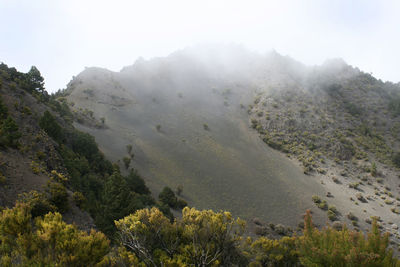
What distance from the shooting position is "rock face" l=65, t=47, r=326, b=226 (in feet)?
111

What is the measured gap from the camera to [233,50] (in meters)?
90.2

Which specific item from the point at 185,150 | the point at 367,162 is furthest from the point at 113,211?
the point at 367,162

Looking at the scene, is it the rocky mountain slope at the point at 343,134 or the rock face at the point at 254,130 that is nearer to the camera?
the rock face at the point at 254,130

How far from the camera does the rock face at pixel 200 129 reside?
111 ft

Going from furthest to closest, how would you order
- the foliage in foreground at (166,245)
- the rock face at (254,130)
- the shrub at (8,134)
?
Answer: the rock face at (254,130)
the shrub at (8,134)
the foliage in foreground at (166,245)

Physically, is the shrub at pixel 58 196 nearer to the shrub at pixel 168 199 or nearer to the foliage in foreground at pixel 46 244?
the foliage in foreground at pixel 46 244

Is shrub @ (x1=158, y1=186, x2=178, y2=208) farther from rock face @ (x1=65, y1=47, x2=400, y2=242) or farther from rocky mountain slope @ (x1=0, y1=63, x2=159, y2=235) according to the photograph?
rock face @ (x1=65, y1=47, x2=400, y2=242)

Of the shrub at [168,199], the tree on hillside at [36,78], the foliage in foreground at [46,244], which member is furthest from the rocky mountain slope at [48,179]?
the tree on hillside at [36,78]

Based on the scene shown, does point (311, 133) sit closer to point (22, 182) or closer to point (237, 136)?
point (237, 136)

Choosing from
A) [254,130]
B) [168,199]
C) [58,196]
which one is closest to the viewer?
[58,196]

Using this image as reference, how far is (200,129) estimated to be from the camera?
51.4 metres

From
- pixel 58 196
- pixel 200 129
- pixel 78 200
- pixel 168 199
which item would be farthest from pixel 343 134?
pixel 58 196

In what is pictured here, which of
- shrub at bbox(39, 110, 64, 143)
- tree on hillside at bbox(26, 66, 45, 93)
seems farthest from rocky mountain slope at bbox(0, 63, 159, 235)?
tree on hillside at bbox(26, 66, 45, 93)

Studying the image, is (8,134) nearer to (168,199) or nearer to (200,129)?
(168,199)
